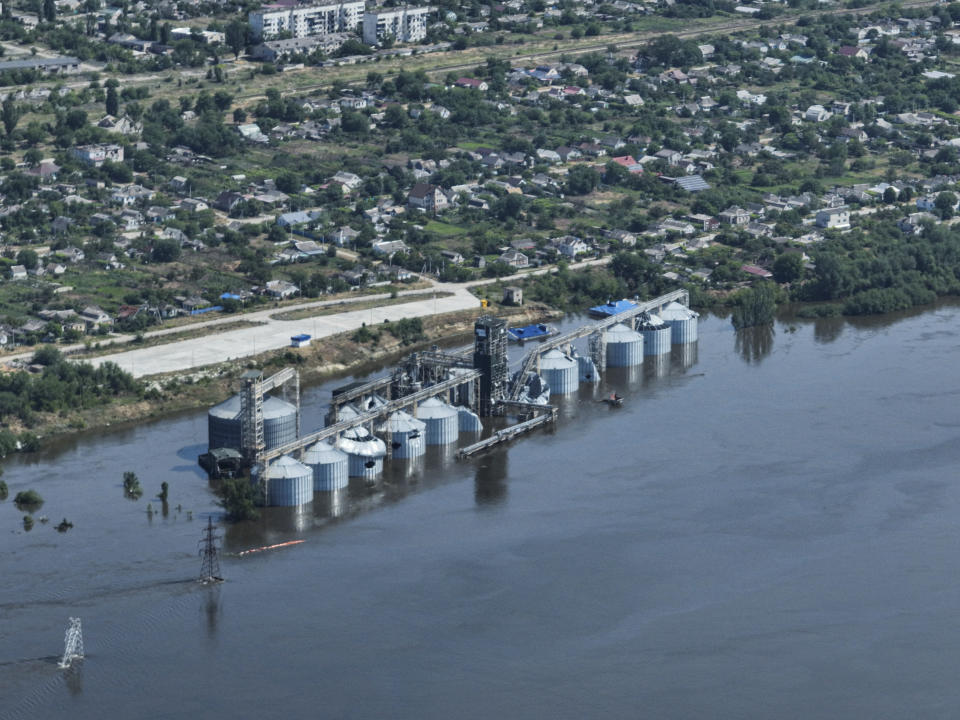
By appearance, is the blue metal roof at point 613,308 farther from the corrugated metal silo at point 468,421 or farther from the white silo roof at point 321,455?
the white silo roof at point 321,455

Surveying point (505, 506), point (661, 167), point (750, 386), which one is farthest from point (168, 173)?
point (505, 506)

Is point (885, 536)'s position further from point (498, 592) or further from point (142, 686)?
point (142, 686)

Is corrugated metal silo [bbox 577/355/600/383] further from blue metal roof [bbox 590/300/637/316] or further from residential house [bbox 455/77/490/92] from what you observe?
residential house [bbox 455/77/490/92]

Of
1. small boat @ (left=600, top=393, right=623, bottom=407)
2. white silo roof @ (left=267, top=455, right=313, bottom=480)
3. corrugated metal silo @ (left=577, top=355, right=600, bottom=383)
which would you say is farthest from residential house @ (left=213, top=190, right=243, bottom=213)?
white silo roof @ (left=267, top=455, right=313, bottom=480)

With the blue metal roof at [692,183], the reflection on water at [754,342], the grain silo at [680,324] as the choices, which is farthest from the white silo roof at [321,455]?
the blue metal roof at [692,183]

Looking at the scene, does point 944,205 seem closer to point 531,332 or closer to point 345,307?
point 531,332
